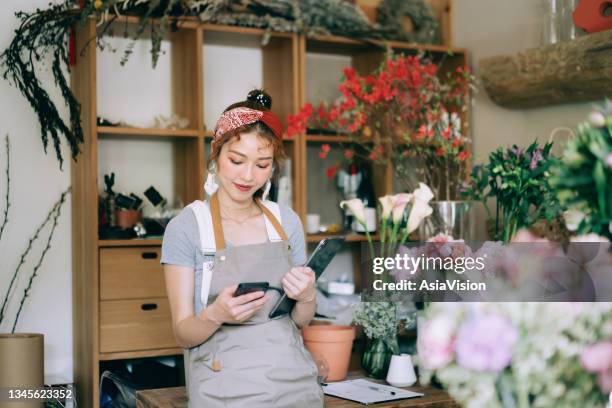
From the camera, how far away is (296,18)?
3729 mm

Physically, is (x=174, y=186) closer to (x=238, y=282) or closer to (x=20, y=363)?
(x=20, y=363)

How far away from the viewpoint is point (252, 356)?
201cm

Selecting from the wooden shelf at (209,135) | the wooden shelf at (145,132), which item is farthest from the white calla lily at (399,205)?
the wooden shelf at (145,132)

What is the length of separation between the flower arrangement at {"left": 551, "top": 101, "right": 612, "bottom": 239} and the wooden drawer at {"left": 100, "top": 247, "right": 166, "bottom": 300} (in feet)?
8.30

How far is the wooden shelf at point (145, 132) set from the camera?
11.1 feet

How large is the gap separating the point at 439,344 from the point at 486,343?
66 mm

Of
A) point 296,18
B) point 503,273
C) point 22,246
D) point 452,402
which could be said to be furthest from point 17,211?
point 503,273

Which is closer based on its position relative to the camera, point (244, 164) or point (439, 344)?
point (439, 344)

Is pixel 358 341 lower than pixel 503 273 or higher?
lower

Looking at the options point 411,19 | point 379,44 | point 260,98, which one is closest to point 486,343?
point 260,98

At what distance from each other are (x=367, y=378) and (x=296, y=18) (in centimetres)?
184

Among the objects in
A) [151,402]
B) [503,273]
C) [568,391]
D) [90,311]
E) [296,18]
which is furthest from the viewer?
[296,18]

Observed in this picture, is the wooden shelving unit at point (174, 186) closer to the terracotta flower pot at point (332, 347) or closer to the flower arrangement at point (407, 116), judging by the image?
the flower arrangement at point (407, 116)

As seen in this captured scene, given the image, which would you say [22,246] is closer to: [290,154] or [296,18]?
[290,154]
